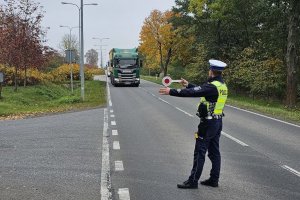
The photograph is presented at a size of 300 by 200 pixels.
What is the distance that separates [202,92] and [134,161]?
105 inches

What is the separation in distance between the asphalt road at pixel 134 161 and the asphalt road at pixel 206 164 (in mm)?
13

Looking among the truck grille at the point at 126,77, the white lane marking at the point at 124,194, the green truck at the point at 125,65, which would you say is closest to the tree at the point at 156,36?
the green truck at the point at 125,65

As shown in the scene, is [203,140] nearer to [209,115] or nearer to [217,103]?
[209,115]

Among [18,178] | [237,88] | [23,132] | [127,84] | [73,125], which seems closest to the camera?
[18,178]

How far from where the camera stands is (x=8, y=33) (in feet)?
104

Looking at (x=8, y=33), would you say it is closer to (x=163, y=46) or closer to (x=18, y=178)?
(x=18, y=178)

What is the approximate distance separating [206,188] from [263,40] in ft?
96.6

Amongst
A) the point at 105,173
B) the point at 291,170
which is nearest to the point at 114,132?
the point at 105,173

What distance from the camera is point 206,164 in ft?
26.9

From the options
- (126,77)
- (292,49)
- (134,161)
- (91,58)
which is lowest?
(134,161)

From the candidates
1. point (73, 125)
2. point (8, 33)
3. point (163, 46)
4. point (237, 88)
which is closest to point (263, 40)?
point (237, 88)

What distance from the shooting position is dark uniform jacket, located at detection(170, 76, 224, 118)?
6.23 meters

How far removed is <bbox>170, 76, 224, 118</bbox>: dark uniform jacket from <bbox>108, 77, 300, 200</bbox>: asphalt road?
3.88 feet

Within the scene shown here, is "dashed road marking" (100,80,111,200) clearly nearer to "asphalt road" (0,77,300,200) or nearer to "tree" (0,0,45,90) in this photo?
"asphalt road" (0,77,300,200)
